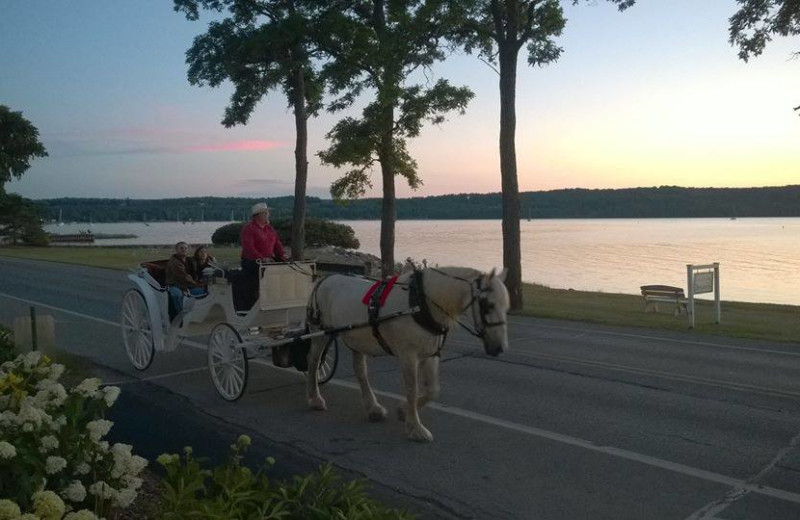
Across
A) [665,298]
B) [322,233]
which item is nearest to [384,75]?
[665,298]

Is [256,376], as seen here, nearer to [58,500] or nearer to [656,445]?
[656,445]

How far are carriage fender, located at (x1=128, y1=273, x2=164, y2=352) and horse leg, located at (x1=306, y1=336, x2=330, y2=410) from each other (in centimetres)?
289

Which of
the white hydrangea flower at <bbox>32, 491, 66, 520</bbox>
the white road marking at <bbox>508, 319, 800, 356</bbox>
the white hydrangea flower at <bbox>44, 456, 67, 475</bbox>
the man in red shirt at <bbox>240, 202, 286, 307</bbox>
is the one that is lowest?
the white road marking at <bbox>508, 319, 800, 356</bbox>

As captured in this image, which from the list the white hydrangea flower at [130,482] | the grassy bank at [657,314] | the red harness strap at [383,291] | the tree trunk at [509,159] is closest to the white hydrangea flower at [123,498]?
the white hydrangea flower at [130,482]

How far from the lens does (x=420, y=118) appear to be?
2353 centimetres

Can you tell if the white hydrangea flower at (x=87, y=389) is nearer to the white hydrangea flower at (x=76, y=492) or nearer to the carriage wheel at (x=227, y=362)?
the white hydrangea flower at (x=76, y=492)

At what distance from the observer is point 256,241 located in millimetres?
9750

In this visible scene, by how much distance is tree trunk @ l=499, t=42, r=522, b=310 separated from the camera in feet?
66.7

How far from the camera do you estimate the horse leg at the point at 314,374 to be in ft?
28.3

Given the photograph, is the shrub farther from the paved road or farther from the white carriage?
the white carriage

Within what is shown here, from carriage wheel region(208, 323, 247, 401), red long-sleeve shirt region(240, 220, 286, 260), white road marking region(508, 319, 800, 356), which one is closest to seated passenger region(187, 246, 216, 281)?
red long-sleeve shirt region(240, 220, 286, 260)

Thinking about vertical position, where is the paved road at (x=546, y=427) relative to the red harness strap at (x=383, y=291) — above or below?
below

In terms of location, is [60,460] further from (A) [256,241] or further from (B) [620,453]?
(A) [256,241]

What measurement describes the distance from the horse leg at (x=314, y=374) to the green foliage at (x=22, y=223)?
5845cm
